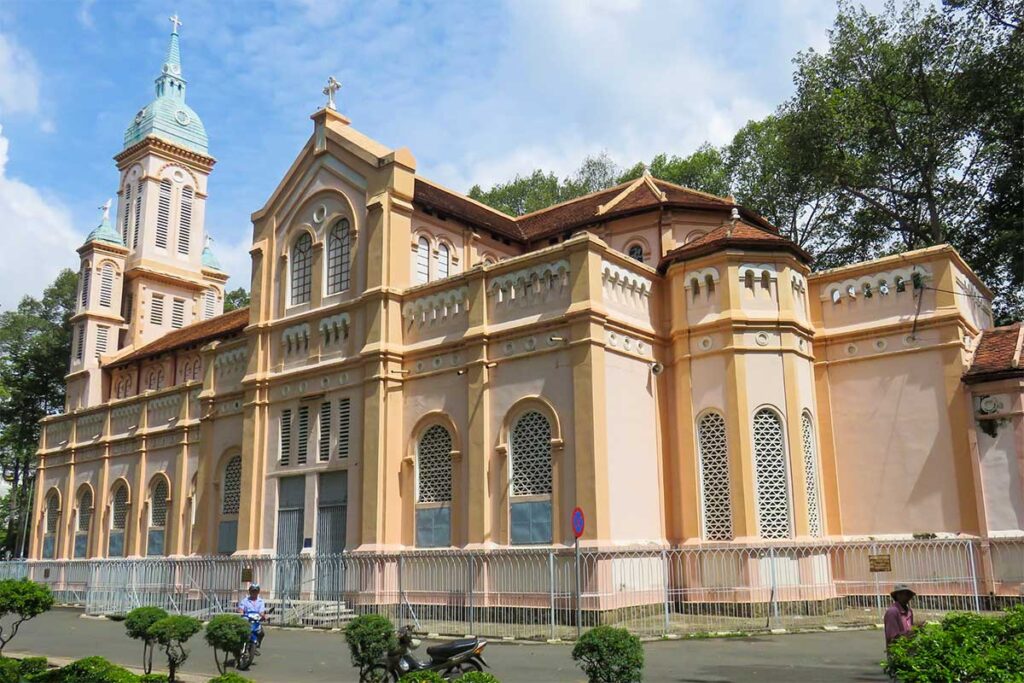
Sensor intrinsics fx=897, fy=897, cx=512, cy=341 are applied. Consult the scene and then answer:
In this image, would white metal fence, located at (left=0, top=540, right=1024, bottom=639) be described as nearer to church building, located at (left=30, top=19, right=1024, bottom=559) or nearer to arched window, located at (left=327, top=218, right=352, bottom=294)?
church building, located at (left=30, top=19, right=1024, bottom=559)

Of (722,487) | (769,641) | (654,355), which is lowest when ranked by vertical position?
(769,641)

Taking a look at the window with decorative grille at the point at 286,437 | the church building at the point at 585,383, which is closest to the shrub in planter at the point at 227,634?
the church building at the point at 585,383

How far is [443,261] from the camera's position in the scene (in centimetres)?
2584

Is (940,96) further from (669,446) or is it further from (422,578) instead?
(422,578)

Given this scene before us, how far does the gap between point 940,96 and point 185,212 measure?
33899 millimetres

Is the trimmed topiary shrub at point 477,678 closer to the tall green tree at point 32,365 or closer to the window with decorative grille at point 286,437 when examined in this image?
the window with decorative grille at point 286,437

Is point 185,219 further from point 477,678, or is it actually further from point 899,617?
point 899,617

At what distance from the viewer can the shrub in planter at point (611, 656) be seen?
9.34 metres

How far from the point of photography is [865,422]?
20.9 metres

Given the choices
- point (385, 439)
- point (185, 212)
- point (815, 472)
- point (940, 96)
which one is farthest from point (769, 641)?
point (185, 212)

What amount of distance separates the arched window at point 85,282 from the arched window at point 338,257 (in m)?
20.3

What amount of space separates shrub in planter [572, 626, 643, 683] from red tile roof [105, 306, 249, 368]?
24.3 metres

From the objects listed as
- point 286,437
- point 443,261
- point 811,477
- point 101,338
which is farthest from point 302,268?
point 101,338

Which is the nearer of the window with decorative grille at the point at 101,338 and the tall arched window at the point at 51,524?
the tall arched window at the point at 51,524
